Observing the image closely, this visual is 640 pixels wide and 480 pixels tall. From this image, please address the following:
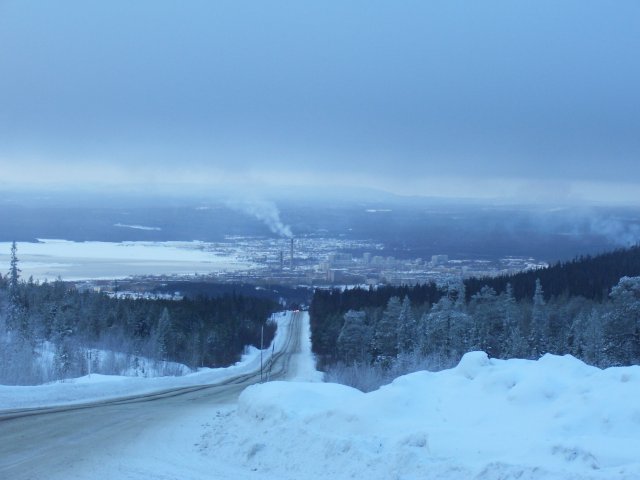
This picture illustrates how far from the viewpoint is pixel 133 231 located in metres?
126

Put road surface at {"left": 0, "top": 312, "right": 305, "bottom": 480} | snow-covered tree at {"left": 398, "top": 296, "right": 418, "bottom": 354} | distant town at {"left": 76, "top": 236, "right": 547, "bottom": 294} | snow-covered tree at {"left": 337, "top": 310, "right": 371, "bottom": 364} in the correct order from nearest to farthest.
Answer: road surface at {"left": 0, "top": 312, "right": 305, "bottom": 480} < snow-covered tree at {"left": 398, "top": 296, "right": 418, "bottom": 354} < snow-covered tree at {"left": 337, "top": 310, "right": 371, "bottom": 364} < distant town at {"left": 76, "top": 236, "right": 547, "bottom": 294}

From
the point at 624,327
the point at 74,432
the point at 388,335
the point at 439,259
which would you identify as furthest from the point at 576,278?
the point at 74,432

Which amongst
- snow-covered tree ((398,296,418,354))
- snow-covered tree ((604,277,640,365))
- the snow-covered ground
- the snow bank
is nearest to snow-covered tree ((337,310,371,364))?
snow-covered tree ((398,296,418,354))

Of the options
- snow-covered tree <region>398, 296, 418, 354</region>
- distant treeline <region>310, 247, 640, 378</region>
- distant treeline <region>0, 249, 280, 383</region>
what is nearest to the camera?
distant treeline <region>310, 247, 640, 378</region>

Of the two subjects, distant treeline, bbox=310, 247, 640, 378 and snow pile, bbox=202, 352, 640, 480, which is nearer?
snow pile, bbox=202, 352, 640, 480

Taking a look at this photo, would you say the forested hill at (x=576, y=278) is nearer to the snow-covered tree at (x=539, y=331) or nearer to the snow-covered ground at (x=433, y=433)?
the snow-covered tree at (x=539, y=331)

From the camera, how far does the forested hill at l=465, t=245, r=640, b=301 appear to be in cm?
7769

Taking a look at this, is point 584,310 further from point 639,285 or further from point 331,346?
point 331,346

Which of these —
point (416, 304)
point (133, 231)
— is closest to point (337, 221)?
point (133, 231)

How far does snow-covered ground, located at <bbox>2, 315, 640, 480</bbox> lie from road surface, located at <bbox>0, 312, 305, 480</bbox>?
0.46 m

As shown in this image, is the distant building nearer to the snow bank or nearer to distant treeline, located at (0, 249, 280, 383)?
distant treeline, located at (0, 249, 280, 383)

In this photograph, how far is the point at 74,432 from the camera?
1448 cm

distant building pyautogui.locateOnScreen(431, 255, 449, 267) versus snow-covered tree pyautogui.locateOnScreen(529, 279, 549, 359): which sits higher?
distant building pyautogui.locateOnScreen(431, 255, 449, 267)

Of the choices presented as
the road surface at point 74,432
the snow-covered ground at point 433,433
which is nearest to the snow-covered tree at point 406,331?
the road surface at point 74,432
